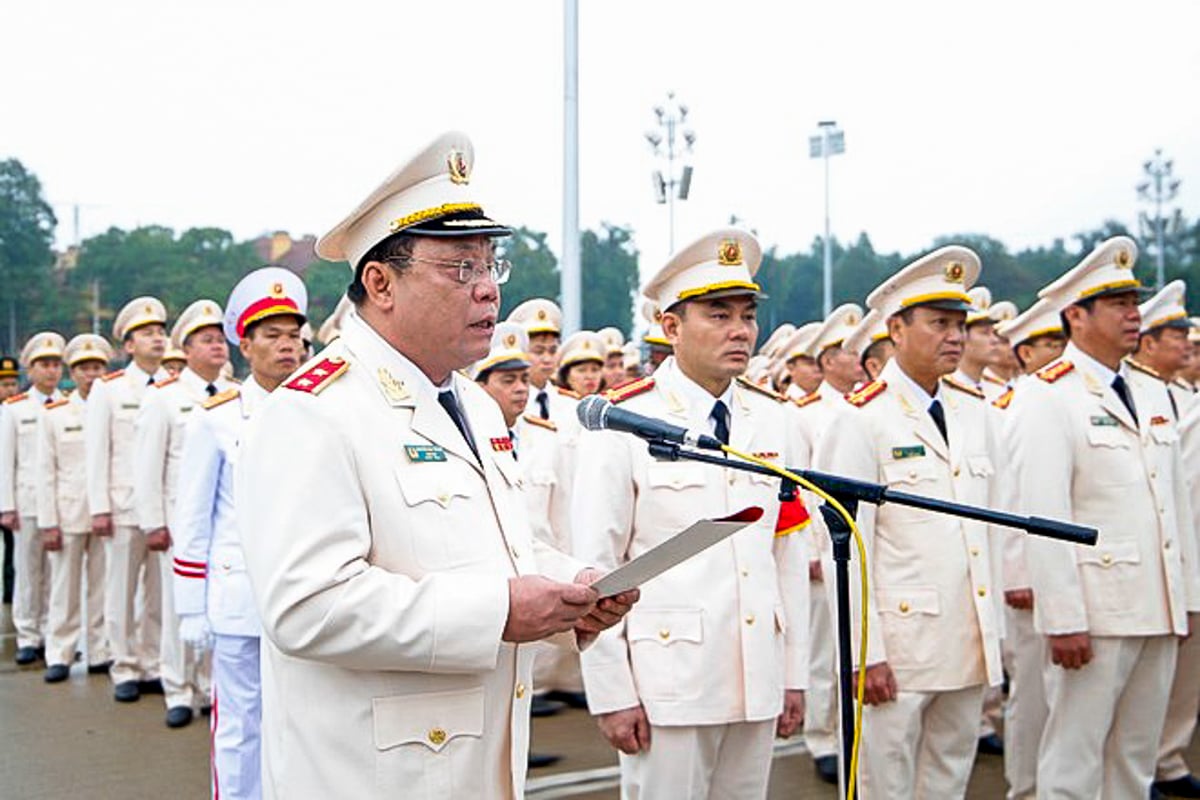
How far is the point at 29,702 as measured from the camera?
26.1 feet

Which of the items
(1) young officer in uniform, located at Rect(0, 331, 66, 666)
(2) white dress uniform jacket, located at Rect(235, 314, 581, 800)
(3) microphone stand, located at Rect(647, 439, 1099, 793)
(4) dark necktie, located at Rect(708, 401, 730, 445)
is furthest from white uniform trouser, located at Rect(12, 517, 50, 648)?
(3) microphone stand, located at Rect(647, 439, 1099, 793)

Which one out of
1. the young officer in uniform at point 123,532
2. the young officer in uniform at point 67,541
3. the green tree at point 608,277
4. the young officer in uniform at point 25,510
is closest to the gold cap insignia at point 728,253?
the young officer in uniform at point 123,532

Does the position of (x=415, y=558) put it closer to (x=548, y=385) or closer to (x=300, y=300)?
(x=300, y=300)

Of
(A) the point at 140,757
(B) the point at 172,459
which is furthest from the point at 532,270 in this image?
(A) the point at 140,757

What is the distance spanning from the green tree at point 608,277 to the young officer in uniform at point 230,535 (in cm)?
1557

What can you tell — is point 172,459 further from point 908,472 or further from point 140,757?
point 908,472

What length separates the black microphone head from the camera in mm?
2619

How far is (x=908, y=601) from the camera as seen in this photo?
4.29 meters

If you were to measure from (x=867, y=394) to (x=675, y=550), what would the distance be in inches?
101

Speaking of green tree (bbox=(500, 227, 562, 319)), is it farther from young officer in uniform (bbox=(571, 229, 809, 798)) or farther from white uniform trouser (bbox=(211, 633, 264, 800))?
young officer in uniform (bbox=(571, 229, 809, 798))

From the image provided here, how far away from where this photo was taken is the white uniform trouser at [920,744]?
170 inches

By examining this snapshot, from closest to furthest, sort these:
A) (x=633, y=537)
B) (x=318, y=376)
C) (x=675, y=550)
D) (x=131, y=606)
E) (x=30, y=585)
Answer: (x=675, y=550), (x=318, y=376), (x=633, y=537), (x=131, y=606), (x=30, y=585)

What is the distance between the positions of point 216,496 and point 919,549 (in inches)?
112

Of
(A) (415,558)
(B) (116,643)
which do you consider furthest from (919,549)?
(B) (116,643)
